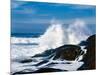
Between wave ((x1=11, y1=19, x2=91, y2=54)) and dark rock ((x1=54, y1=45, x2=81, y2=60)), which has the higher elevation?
wave ((x1=11, y1=19, x2=91, y2=54))

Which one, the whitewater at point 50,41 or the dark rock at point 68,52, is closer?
the whitewater at point 50,41

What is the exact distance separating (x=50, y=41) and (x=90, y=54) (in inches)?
19.2

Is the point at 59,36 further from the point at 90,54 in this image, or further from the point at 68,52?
the point at 90,54

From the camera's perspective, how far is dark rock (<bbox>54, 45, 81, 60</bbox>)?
2.27 m

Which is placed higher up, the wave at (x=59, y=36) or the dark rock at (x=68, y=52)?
the wave at (x=59, y=36)

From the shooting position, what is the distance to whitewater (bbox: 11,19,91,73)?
7.04 ft

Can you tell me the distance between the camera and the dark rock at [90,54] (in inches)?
92.6

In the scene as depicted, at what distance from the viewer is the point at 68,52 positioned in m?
2.30

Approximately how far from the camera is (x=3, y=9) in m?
2.12

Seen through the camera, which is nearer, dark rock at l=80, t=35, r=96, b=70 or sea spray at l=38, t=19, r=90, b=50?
sea spray at l=38, t=19, r=90, b=50

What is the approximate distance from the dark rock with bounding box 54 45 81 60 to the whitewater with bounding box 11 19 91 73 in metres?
0.04

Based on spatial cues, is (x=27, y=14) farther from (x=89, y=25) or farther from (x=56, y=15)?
(x=89, y=25)

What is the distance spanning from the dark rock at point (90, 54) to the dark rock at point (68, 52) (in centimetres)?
11

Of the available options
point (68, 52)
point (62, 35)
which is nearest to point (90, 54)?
point (68, 52)
